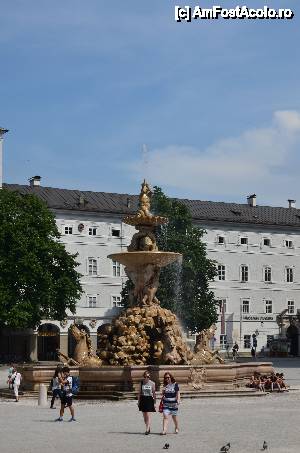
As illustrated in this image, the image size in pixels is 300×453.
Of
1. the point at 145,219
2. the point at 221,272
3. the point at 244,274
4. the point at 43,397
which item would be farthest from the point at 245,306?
the point at 43,397

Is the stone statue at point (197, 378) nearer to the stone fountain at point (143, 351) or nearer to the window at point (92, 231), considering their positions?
the stone fountain at point (143, 351)

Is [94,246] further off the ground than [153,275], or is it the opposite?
[94,246]

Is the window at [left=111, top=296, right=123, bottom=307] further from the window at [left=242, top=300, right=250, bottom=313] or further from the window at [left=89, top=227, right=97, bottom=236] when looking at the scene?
the window at [left=242, top=300, right=250, bottom=313]

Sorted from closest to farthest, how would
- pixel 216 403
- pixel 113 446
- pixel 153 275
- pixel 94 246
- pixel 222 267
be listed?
1. pixel 113 446
2. pixel 216 403
3. pixel 153 275
4. pixel 94 246
5. pixel 222 267

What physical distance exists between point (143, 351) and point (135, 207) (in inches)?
2177

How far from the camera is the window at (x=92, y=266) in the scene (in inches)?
3250

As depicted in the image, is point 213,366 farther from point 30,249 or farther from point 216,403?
point 30,249

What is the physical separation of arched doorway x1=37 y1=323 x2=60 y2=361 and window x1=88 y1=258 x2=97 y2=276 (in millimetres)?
6483

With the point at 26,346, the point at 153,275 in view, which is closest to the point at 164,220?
the point at 153,275

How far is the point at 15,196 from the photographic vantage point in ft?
213

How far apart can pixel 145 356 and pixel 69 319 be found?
4780 cm

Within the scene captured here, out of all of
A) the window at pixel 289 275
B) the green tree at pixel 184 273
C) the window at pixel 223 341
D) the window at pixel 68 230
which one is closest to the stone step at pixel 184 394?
the green tree at pixel 184 273

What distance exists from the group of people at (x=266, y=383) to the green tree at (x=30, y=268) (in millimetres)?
28385

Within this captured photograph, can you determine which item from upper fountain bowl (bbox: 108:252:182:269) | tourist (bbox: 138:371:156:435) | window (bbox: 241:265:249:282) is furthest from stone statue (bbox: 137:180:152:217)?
window (bbox: 241:265:249:282)
